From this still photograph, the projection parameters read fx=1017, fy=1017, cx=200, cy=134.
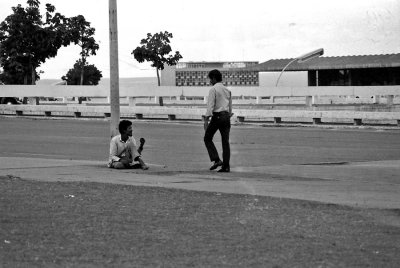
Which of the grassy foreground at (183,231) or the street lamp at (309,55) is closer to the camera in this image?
the grassy foreground at (183,231)

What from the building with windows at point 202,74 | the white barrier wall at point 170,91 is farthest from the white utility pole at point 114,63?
the building with windows at point 202,74

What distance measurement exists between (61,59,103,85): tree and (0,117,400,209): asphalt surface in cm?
8741

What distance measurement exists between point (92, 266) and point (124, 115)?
39.7m

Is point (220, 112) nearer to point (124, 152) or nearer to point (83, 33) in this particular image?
point (124, 152)

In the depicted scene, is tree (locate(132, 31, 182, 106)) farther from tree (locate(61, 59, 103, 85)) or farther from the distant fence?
tree (locate(61, 59, 103, 85))

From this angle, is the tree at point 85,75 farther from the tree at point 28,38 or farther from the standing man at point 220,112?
the standing man at point 220,112

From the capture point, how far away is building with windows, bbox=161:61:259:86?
123250mm

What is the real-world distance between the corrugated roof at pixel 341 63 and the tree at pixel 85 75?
26467 mm

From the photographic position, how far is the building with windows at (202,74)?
404 feet

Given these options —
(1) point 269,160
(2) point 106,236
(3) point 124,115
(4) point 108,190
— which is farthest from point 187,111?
(2) point 106,236

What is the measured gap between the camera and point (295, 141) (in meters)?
28.9

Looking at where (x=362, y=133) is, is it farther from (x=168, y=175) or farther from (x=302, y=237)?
(x=302, y=237)

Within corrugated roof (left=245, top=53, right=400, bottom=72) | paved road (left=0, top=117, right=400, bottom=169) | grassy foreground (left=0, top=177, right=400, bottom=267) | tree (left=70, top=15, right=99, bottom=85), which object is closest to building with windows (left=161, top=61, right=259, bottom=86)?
corrugated roof (left=245, top=53, right=400, bottom=72)

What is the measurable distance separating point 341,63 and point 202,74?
33377 mm
